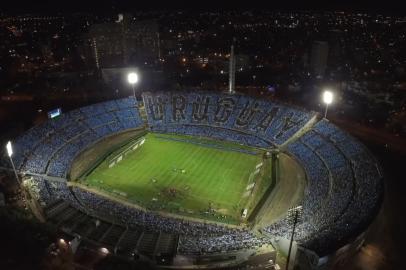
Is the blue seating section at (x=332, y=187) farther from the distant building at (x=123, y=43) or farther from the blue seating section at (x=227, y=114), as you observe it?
the distant building at (x=123, y=43)

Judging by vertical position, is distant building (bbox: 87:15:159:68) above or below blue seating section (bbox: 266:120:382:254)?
above

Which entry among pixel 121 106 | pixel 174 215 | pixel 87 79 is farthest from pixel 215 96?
pixel 87 79

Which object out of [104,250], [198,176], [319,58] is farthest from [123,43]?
[104,250]

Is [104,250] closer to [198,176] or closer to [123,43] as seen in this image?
[198,176]

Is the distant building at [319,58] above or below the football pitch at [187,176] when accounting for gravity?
above

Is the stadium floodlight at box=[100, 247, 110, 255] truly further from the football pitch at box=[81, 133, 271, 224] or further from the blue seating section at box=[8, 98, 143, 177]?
the blue seating section at box=[8, 98, 143, 177]

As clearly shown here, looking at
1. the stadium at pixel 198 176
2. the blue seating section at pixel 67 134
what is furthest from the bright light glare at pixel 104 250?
the blue seating section at pixel 67 134

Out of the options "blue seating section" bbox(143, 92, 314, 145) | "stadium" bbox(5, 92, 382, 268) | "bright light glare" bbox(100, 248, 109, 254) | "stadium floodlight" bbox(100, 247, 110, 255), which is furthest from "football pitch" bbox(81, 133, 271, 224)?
"bright light glare" bbox(100, 248, 109, 254)
